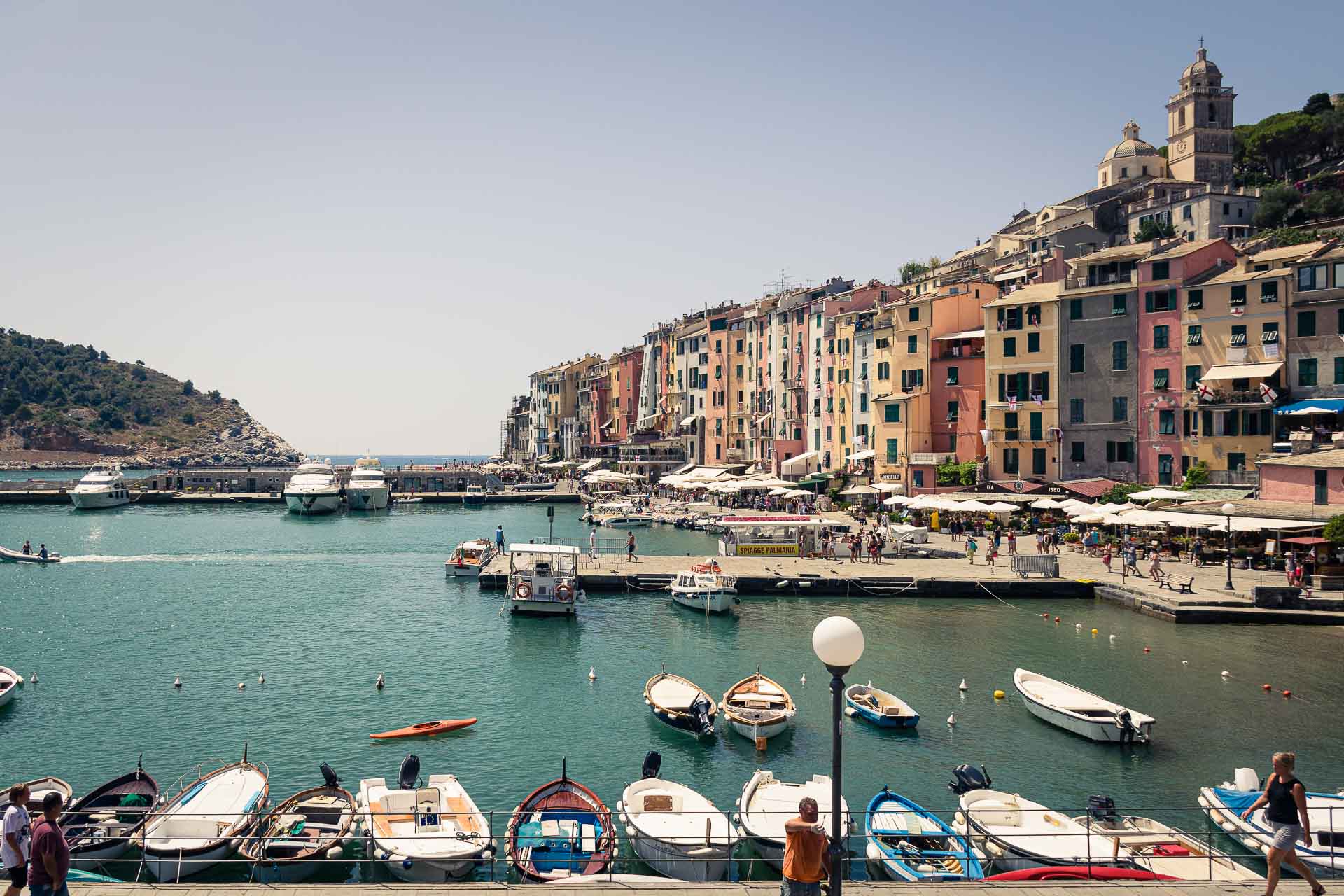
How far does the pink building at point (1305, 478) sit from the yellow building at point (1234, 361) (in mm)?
7476

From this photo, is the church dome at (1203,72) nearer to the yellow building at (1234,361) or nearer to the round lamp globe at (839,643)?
the yellow building at (1234,361)

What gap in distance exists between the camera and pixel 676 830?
17797 millimetres

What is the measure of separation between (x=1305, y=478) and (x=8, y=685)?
55.1 m

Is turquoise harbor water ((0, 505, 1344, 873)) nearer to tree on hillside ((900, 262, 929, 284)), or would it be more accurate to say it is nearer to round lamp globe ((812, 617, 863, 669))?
round lamp globe ((812, 617, 863, 669))

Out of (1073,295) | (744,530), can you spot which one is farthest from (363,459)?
(1073,295)

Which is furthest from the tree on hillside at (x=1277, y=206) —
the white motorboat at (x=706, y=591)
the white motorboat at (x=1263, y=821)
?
the white motorboat at (x=1263, y=821)

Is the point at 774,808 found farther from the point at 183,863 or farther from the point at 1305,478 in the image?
the point at 1305,478

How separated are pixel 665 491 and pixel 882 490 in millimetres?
39209

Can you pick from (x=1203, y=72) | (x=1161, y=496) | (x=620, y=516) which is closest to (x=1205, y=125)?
(x=1203, y=72)

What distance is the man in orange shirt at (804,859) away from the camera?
10.6m

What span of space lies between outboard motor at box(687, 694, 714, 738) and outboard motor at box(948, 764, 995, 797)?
22.8 feet

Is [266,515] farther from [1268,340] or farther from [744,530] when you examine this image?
[1268,340]

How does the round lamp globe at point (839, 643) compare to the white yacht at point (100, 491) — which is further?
the white yacht at point (100, 491)

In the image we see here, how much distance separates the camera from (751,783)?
2031cm
